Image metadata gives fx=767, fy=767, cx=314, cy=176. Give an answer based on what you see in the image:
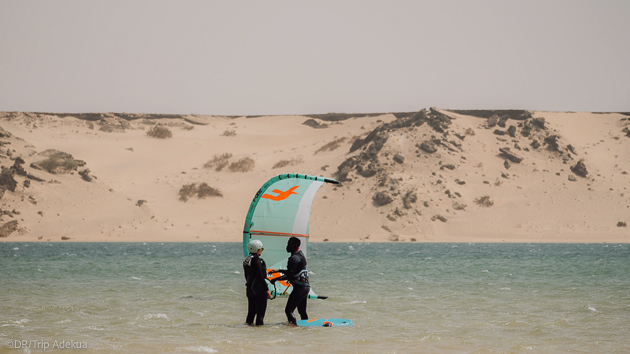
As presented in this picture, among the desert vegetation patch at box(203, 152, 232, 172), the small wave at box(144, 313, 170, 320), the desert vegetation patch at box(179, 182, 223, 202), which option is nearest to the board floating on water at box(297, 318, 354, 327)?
the small wave at box(144, 313, 170, 320)

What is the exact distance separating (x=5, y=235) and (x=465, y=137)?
150 ft

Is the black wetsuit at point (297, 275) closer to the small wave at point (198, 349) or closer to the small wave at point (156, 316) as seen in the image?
the small wave at point (198, 349)

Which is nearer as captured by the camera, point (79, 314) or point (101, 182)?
point (79, 314)

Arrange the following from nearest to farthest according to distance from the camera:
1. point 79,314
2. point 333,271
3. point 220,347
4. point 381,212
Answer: point 220,347 < point 79,314 < point 333,271 < point 381,212

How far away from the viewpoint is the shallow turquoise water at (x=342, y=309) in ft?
47.4

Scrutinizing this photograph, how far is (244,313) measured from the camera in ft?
61.6

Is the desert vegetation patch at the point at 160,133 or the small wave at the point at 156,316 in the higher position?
the desert vegetation patch at the point at 160,133

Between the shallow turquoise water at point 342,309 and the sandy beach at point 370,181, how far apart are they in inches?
1331

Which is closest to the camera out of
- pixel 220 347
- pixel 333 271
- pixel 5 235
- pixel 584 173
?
pixel 220 347

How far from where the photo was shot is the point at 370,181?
243 ft

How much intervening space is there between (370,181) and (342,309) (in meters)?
54.8

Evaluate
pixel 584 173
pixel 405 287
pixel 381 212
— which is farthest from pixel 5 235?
pixel 584 173

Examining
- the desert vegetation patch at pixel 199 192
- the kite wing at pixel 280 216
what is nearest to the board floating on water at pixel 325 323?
the kite wing at pixel 280 216

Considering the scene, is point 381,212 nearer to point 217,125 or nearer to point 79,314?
point 217,125
